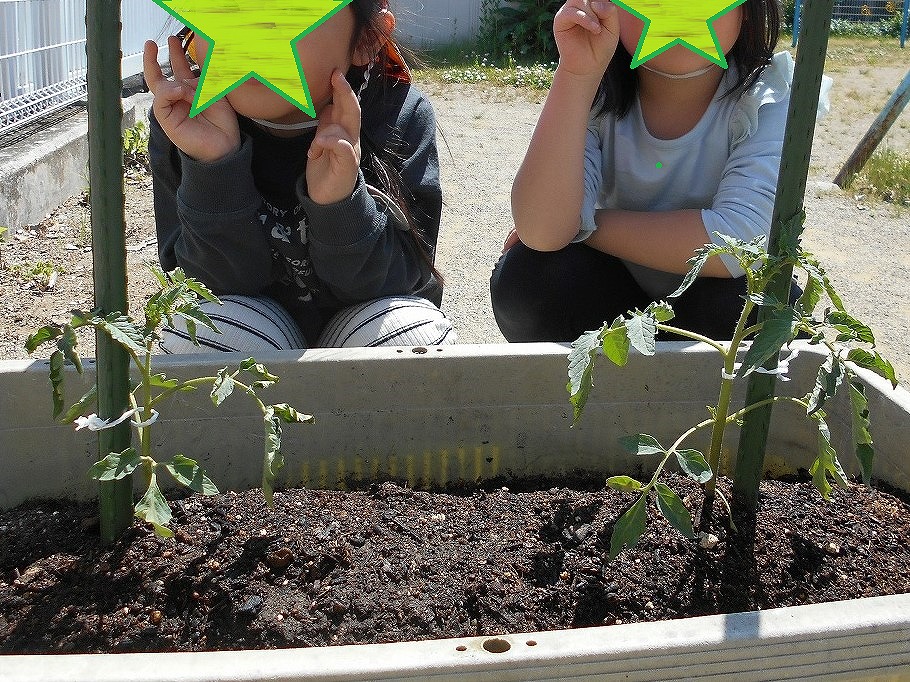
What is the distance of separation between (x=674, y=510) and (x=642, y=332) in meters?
0.19

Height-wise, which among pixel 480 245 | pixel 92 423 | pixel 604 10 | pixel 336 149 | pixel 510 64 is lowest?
pixel 480 245

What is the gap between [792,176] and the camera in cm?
99

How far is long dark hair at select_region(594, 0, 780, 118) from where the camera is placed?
60.8 inches

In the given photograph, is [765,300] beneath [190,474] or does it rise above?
above

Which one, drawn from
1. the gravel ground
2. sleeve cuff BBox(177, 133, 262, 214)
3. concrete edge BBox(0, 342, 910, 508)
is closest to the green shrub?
the gravel ground

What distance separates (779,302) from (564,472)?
1.53 feet

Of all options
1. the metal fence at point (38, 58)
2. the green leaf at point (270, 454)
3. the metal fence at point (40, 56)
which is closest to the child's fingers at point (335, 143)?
the green leaf at point (270, 454)

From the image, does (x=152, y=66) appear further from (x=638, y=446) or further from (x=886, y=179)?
(x=886, y=179)

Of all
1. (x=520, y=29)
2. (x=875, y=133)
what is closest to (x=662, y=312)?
(x=875, y=133)

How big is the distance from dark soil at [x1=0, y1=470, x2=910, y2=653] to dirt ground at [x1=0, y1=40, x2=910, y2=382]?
1510mm

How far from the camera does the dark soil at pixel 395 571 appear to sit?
37.6 inches

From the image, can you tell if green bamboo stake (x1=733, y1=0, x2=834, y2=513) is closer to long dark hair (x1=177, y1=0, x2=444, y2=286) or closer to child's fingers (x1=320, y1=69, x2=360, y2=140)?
child's fingers (x1=320, y1=69, x2=360, y2=140)

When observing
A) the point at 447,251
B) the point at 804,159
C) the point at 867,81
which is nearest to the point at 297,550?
the point at 804,159

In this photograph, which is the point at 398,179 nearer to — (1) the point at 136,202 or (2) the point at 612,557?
(2) the point at 612,557
